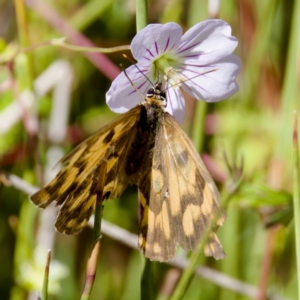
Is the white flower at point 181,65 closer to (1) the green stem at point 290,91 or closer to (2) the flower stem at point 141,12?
(2) the flower stem at point 141,12

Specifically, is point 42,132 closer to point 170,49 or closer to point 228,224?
point 228,224

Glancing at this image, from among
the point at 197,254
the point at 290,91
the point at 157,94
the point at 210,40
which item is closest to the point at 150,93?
the point at 157,94

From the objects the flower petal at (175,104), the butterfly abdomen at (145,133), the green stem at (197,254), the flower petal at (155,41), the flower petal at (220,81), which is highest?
the flower petal at (155,41)

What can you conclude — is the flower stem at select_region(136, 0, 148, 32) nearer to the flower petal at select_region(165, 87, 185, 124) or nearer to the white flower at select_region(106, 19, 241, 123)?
the white flower at select_region(106, 19, 241, 123)

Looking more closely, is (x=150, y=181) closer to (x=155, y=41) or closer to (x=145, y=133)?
(x=145, y=133)

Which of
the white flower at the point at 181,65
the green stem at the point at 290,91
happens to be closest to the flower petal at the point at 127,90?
the white flower at the point at 181,65

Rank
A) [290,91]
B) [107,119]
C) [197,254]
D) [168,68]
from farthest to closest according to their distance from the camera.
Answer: [107,119] < [290,91] < [168,68] < [197,254]
